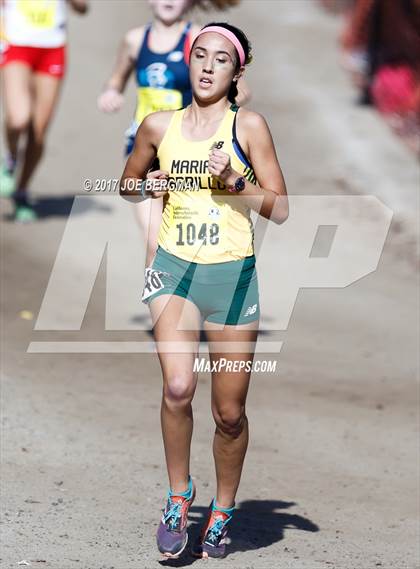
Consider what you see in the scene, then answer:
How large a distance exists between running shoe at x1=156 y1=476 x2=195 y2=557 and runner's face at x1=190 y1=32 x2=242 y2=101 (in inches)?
67.1

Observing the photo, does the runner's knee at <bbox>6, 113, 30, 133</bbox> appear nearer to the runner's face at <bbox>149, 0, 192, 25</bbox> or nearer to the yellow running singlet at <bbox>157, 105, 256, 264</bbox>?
the runner's face at <bbox>149, 0, 192, 25</bbox>

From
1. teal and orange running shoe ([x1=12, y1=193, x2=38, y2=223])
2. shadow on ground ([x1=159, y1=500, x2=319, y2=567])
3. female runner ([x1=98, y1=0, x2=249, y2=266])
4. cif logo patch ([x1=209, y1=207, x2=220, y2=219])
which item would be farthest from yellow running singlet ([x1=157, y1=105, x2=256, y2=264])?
teal and orange running shoe ([x1=12, y1=193, x2=38, y2=223])

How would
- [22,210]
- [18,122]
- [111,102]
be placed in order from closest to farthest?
[111,102]
[18,122]
[22,210]

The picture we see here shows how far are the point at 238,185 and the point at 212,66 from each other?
551mm

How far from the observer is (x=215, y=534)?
5.64 meters

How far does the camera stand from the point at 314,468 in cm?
736

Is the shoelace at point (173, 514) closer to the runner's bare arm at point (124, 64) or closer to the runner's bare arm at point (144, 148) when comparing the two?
the runner's bare arm at point (144, 148)

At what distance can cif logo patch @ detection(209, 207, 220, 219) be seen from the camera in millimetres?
5445

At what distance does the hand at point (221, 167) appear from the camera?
5188 mm

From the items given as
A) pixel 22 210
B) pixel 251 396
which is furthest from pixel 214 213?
pixel 22 210

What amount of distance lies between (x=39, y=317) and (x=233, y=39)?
4.45m

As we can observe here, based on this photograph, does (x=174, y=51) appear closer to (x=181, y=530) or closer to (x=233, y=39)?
(x=233, y=39)

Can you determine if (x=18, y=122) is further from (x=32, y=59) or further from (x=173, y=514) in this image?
(x=173, y=514)

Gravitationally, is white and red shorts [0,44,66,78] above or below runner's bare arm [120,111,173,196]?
below
